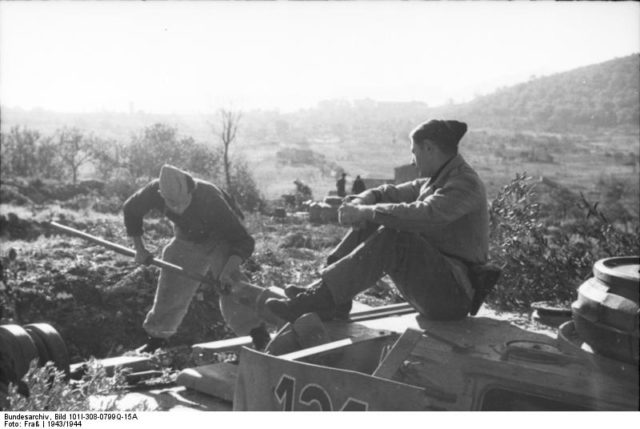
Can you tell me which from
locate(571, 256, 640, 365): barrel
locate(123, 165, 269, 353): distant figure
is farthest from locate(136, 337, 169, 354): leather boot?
locate(571, 256, 640, 365): barrel

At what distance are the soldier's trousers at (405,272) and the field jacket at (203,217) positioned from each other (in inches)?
97.3

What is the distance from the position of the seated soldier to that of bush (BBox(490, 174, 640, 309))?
355cm

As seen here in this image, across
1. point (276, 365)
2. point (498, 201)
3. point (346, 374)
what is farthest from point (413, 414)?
point (498, 201)

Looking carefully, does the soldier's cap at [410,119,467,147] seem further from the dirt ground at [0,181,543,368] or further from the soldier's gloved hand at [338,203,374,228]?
the dirt ground at [0,181,543,368]

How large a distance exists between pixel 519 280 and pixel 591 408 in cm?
512

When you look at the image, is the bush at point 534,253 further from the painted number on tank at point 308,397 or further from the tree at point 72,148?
the tree at point 72,148

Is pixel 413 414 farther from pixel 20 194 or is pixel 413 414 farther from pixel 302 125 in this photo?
pixel 302 125

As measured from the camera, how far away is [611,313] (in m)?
3.15

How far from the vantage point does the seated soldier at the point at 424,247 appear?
440 centimetres

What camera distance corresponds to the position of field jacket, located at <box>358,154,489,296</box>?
14.4 ft

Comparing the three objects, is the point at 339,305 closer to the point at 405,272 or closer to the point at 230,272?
the point at 405,272

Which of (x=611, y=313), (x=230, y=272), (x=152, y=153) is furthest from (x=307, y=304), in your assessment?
(x=152, y=153)

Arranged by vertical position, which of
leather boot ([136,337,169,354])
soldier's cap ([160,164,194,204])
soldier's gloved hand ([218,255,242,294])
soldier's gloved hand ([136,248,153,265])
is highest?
soldier's cap ([160,164,194,204])

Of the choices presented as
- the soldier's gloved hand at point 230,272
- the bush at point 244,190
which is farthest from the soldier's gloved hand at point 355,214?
the bush at point 244,190
